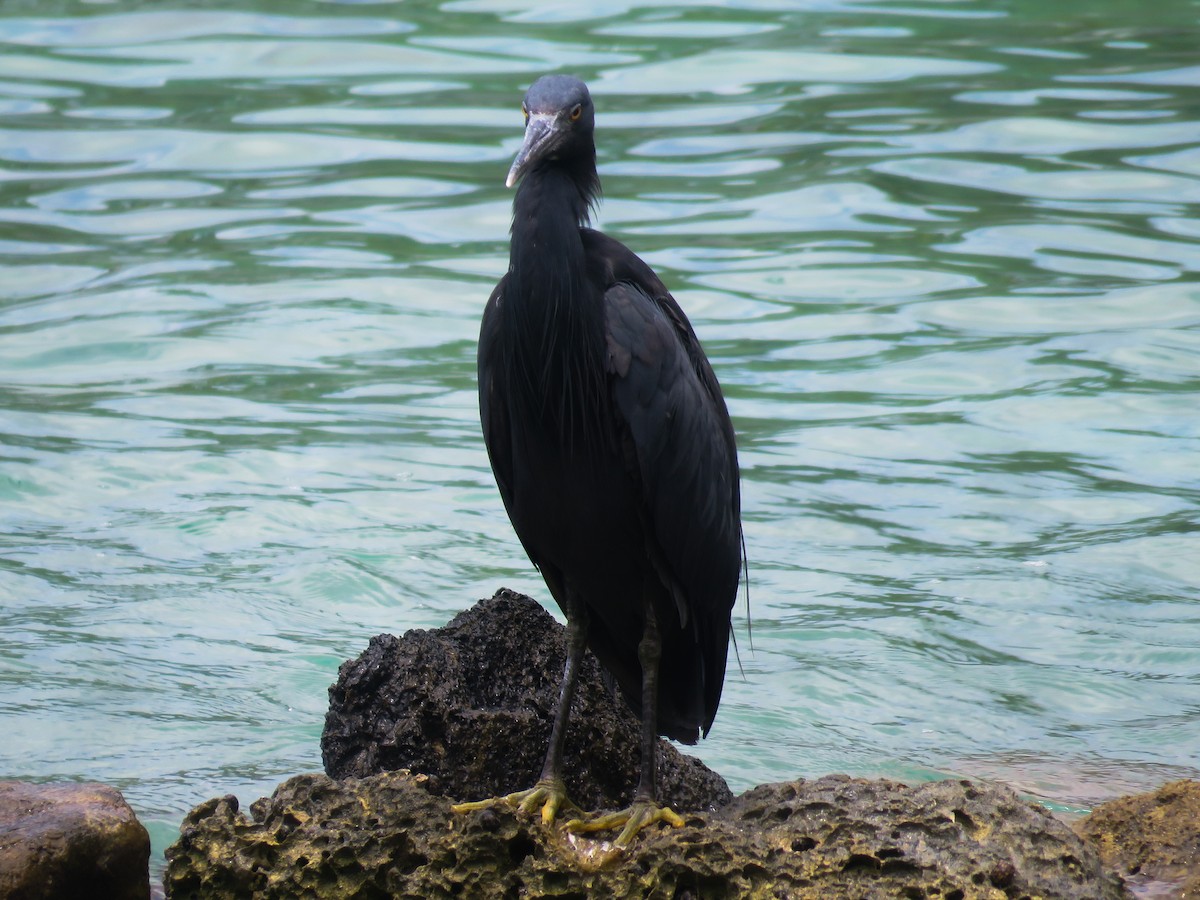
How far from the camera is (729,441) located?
534 centimetres

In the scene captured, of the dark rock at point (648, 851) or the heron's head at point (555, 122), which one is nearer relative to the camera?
the dark rock at point (648, 851)

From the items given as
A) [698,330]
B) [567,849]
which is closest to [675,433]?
[567,849]

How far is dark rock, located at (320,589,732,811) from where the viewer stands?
16.7 ft

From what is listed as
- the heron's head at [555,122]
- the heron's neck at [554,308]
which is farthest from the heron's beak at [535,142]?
the heron's neck at [554,308]

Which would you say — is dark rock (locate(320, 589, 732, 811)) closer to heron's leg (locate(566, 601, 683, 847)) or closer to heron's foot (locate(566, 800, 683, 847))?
heron's leg (locate(566, 601, 683, 847))

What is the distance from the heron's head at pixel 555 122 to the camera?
4941 mm

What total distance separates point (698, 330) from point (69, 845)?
8.39m

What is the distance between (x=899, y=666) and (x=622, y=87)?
11397 millimetres

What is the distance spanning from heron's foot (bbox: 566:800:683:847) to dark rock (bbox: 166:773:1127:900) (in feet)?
0.41

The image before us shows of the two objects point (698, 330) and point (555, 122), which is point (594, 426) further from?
point (698, 330)

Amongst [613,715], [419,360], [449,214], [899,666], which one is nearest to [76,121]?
[449,214]

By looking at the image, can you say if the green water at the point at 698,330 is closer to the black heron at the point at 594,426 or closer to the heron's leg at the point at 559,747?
the heron's leg at the point at 559,747

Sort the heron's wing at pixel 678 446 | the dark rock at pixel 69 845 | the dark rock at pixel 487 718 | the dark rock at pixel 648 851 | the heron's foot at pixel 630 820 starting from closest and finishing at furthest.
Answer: the dark rock at pixel 648 851 → the dark rock at pixel 69 845 → the heron's foot at pixel 630 820 → the heron's wing at pixel 678 446 → the dark rock at pixel 487 718

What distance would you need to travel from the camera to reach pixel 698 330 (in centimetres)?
1241
